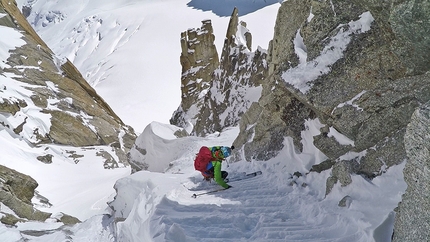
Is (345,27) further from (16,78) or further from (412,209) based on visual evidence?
(16,78)

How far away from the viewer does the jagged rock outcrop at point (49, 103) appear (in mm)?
29000

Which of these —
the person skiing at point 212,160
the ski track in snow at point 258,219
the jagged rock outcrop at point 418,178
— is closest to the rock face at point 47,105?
the person skiing at point 212,160

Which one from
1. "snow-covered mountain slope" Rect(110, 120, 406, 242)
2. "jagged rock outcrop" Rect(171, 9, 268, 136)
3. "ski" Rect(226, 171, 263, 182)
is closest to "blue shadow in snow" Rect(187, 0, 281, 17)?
"jagged rock outcrop" Rect(171, 9, 268, 136)

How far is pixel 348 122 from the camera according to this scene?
656 centimetres

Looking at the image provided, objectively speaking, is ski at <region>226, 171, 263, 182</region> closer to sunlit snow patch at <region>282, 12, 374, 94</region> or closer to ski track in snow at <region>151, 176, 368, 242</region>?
ski track in snow at <region>151, 176, 368, 242</region>

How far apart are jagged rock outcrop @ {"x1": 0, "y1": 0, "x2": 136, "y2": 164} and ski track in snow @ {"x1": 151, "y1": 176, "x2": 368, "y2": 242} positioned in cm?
2526

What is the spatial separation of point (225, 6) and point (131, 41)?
121 feet

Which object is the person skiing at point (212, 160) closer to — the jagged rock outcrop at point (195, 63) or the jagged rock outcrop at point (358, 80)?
the jagged rock outcrop at point (358, 80)

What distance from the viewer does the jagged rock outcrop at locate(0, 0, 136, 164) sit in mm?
29000

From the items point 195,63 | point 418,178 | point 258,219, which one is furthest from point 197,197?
point 195,63

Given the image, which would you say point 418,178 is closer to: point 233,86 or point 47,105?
point 233,86

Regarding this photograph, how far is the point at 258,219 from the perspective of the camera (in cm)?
624

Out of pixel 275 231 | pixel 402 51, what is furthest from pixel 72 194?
pixel 402 51

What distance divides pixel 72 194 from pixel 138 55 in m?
68.9
